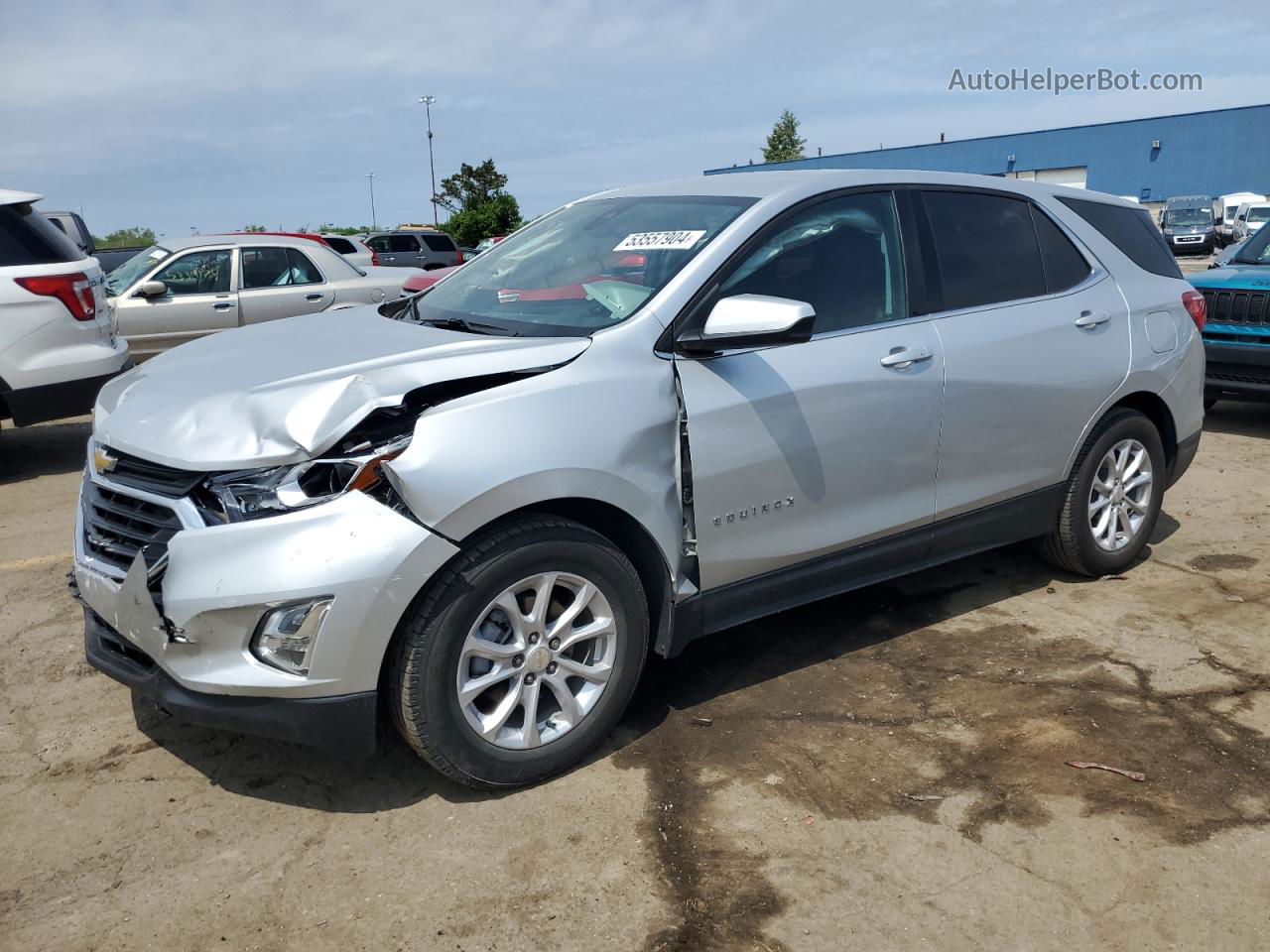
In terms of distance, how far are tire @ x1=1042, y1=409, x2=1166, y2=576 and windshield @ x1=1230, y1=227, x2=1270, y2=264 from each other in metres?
4.69

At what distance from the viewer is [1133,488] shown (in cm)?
489

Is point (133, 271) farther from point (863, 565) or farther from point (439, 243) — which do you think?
point (439, 243)

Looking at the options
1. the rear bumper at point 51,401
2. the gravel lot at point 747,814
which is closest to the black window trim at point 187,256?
the rear bumper at point 51,401

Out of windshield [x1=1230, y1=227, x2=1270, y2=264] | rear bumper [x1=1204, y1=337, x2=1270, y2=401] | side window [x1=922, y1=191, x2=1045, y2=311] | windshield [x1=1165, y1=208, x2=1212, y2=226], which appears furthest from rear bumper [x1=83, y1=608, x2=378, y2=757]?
windshield [x1=1165, y1=208, x2=1212, y2=226]

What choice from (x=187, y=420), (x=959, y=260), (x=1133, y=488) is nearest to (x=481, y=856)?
(x=187, y=420)

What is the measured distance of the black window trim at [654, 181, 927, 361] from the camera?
332 cm

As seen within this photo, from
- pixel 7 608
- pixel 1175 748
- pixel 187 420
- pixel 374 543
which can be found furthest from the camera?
pixel 7 608

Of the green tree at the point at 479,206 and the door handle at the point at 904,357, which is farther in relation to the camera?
the green tree at the point at 479,206

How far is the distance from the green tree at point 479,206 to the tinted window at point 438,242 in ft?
56.4

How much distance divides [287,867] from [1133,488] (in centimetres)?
394

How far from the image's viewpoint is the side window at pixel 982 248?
4109 millimetres

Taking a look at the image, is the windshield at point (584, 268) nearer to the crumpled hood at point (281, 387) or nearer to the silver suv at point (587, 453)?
the silver suv at point (587, 453)

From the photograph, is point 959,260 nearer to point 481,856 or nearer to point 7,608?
point 481,856

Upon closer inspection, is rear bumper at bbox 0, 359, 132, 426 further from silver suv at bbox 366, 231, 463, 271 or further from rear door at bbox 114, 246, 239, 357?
silver suv at bbox 366, 231, 463, 271
